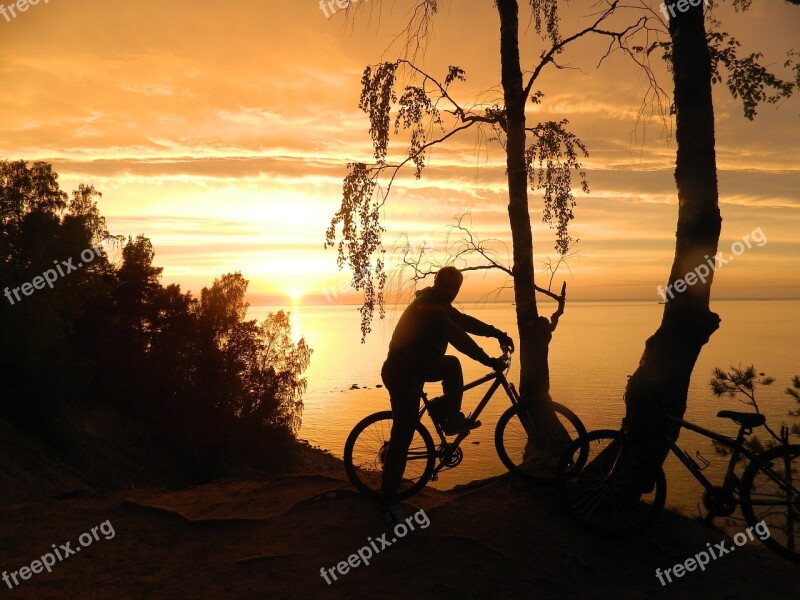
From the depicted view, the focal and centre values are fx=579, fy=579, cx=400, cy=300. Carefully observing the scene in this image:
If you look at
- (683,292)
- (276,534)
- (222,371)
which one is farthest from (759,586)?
(222,371)

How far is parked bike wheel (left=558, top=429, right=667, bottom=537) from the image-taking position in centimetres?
633

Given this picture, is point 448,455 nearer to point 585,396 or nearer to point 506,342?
point 506,342

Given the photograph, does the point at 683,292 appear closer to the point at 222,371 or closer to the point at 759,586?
the point at 759,586

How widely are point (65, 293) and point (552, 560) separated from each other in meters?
39.1

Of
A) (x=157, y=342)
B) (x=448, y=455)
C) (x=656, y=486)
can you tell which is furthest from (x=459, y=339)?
(x=157, y=342)

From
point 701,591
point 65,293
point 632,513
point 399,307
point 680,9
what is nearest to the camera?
point 701,591

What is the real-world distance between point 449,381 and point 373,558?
213 centimetres

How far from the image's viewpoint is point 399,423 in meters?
6.63

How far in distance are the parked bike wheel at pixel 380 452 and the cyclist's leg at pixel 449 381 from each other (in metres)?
0.38

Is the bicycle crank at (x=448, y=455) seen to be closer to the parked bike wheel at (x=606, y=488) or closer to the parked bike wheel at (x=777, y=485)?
the parked bike wheel at (x=606, y=488)

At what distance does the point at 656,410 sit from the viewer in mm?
6344

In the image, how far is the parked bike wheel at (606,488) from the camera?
6328 mm

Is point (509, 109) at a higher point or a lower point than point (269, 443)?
higher

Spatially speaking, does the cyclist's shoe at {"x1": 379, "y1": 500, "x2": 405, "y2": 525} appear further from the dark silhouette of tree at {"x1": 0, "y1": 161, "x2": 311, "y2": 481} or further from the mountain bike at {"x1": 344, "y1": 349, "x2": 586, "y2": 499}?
the dark silhouette of tree at {"x1": 0, "y1": 161, "x2": 311, "y2": 481}
